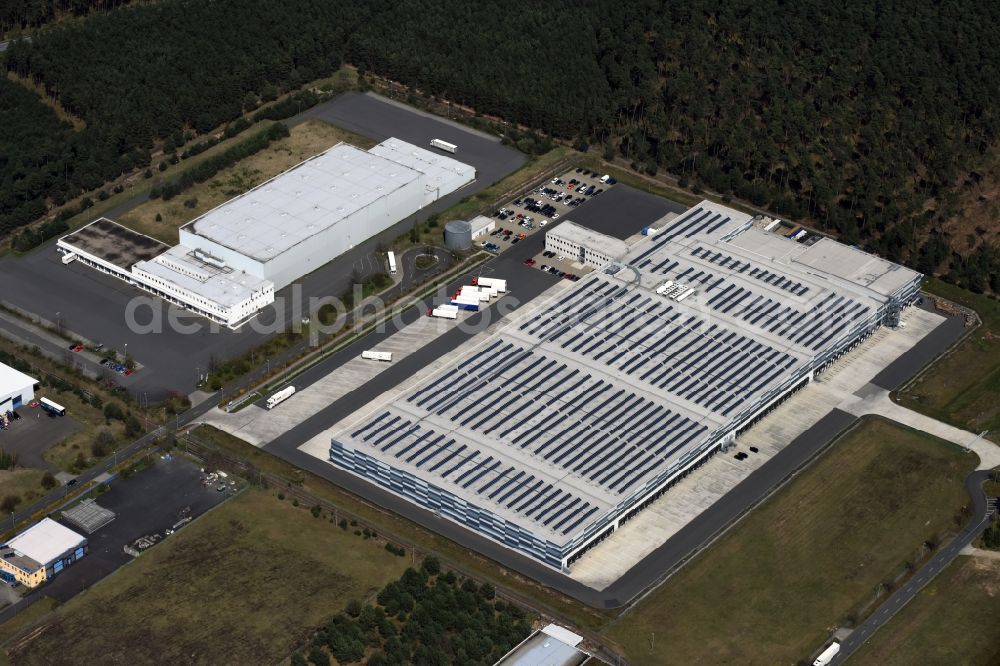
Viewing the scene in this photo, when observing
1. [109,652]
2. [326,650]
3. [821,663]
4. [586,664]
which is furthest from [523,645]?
[109,652]

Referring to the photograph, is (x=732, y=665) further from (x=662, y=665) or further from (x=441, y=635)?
(x=441, y=635)

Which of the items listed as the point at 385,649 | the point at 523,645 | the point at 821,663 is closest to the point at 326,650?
the point at 385,649

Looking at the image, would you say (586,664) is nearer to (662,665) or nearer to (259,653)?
(662,665)

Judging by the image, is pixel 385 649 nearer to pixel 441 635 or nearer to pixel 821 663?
pixel 441 635

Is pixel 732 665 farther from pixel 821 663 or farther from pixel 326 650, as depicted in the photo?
pixel 326 650

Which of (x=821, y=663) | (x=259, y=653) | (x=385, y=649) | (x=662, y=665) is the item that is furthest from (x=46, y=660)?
(x=821, y=663)

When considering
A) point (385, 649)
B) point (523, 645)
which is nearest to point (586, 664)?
point (523, 645)
